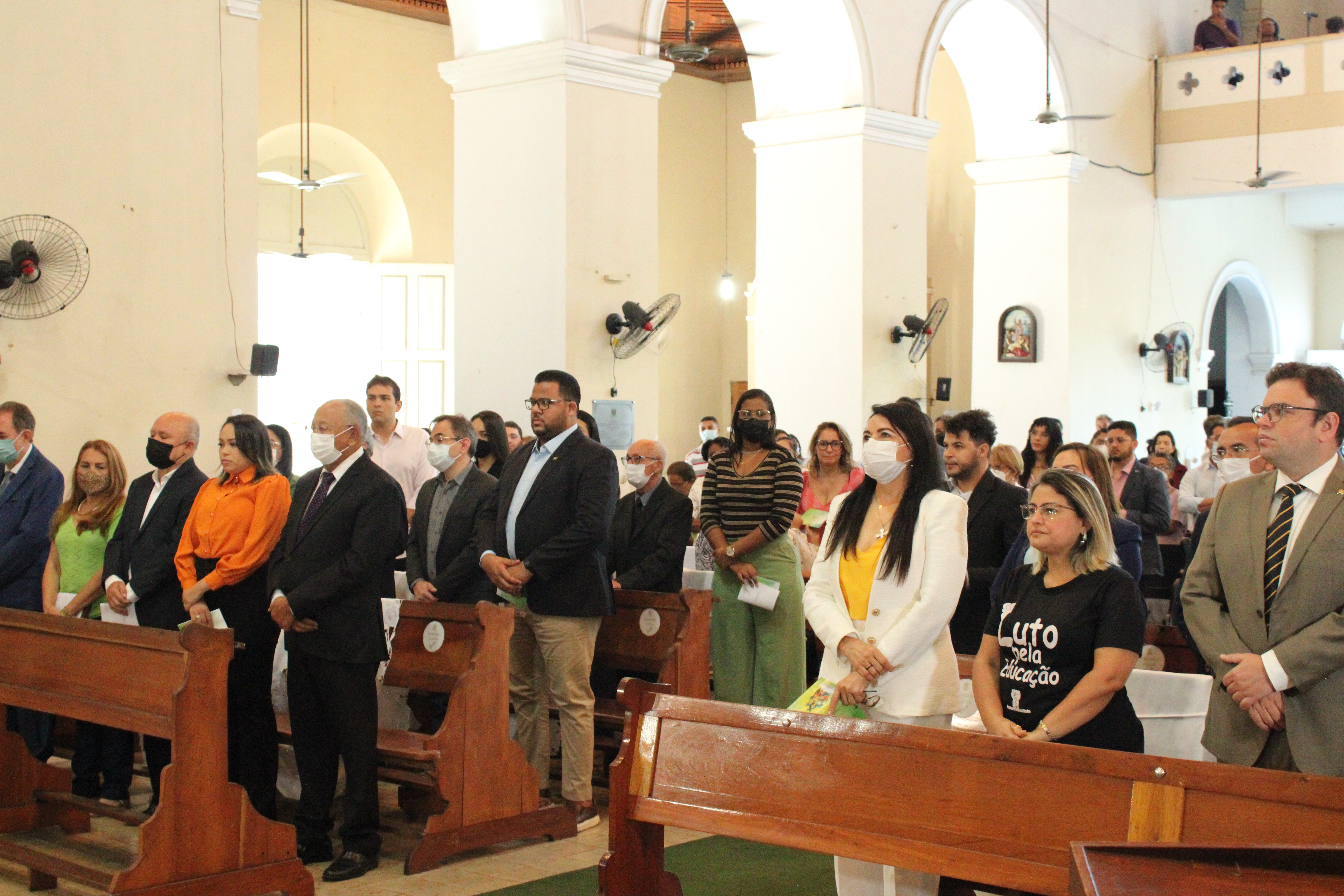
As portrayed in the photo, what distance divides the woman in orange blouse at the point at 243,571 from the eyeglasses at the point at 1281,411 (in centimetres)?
309

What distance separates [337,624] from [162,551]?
2.47 feet

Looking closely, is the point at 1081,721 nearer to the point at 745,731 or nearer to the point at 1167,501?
the point at 745,731

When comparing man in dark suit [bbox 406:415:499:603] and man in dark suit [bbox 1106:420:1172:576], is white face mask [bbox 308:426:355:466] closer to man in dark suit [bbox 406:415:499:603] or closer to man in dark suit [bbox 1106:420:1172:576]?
man in dark suit [bbox 406:415:499:603]

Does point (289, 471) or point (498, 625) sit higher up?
point (289, 471)


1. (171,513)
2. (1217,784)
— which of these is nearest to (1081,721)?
(1217,784)

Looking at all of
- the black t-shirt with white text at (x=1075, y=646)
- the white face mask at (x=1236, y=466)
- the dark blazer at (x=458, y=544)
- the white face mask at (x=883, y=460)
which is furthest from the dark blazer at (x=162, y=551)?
the white face mask at (x=1236, y=466)

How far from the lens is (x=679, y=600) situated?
16.9ft

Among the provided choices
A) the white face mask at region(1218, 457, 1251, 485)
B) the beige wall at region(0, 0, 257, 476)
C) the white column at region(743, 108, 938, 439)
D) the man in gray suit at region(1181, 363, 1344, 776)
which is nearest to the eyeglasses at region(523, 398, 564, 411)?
the man in gray suit at region(1181, 363, 1344, 776)

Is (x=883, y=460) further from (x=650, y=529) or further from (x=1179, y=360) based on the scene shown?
(x=1179, y=360)

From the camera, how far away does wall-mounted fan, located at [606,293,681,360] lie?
327 inches

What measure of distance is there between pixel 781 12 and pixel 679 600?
639 cm

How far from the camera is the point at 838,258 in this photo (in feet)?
34.5

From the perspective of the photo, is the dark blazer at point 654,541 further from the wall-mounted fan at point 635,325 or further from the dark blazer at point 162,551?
the wall-mounted fan at point 635,325

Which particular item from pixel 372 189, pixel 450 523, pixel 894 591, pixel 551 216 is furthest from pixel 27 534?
pixel 372 189
